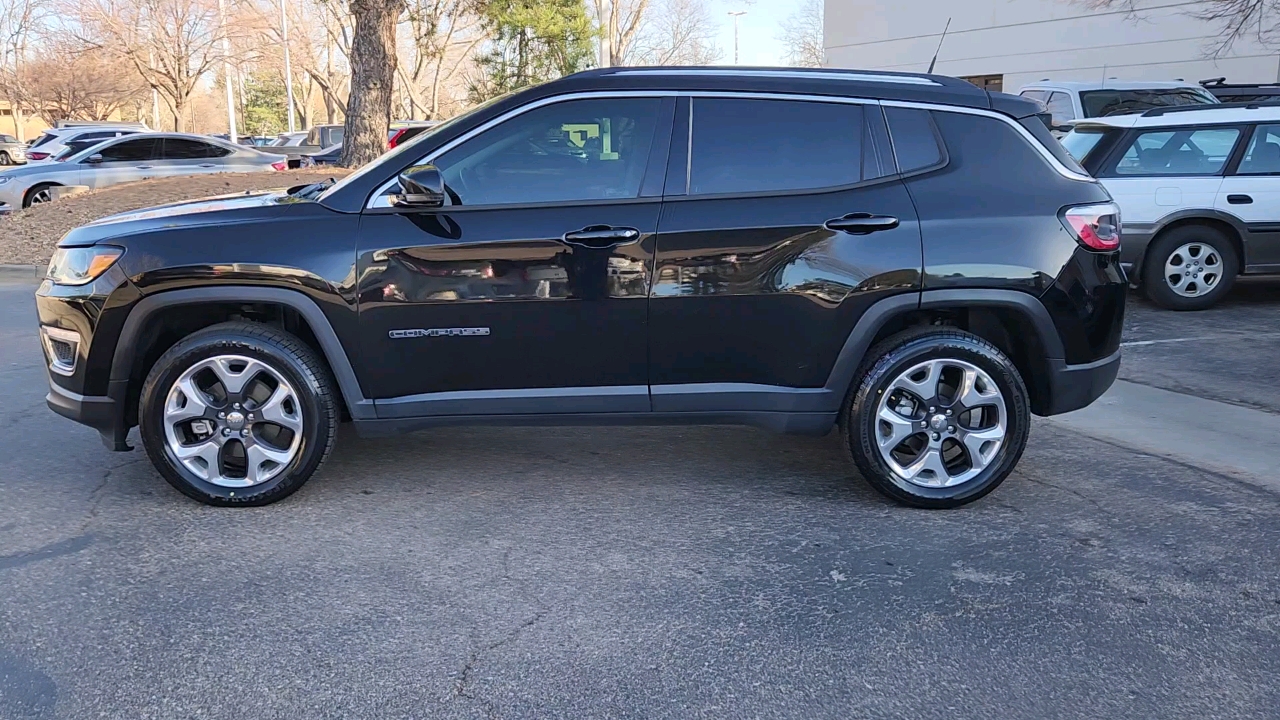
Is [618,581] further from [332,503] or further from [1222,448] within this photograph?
[1222,448]

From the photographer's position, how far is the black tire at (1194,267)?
27.8ft

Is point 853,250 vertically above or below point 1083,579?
above

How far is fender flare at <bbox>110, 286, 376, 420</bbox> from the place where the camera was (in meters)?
4.05

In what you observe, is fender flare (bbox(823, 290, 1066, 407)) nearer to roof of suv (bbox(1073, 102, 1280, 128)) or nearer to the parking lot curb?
roof of suv (bbox(1073, 102, 1280, 128))

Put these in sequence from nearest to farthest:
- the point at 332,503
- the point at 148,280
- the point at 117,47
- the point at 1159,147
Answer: the point at 148,280 < the point at 332,503 < the point at 1159,147 < the point at 117,47

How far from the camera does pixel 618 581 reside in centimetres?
362

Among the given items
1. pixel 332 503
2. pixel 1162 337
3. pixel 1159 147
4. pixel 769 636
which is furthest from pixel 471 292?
pixel 1159 147

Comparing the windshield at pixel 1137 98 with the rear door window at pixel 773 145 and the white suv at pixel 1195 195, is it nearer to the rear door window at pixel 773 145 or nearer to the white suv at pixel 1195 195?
the white suv at pixel 1195 195

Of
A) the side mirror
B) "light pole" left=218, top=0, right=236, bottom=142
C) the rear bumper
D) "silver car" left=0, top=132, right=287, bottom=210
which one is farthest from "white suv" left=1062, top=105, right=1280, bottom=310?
"light pole" left=218, top=0, right=236, bottom=142

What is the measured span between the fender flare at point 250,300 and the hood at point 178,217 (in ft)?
0.96

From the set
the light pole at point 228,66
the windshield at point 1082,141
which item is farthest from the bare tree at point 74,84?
the windshield at point 1082,141

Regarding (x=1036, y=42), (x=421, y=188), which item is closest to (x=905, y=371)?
(x=421, y=188)

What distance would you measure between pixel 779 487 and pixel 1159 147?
614 centimetres

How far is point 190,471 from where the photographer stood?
13.8 feet
